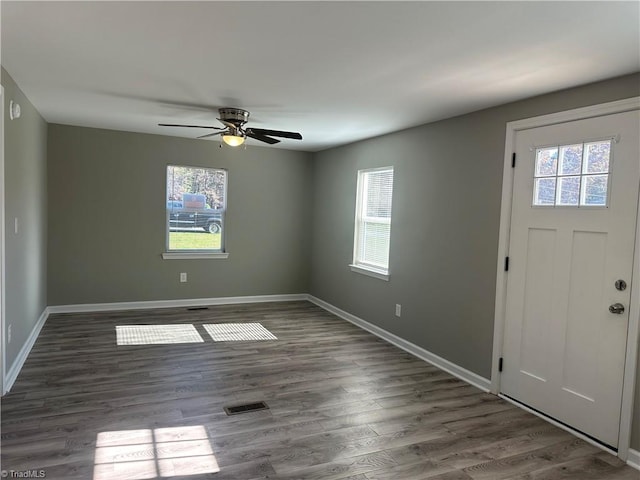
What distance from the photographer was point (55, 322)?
5.02 metres

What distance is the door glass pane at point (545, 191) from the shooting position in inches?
122

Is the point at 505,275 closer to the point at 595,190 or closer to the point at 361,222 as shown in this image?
the point at 595,190

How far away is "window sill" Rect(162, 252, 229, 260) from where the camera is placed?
A: 19.5 feet

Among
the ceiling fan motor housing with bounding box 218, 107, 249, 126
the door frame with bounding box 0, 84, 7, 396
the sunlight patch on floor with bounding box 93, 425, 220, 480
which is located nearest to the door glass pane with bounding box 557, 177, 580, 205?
the ceiling fan motor housing with bounding box 218, 107, 249, 126

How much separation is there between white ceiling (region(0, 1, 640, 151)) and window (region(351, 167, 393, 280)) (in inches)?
53.1

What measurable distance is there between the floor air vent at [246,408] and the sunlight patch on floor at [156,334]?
1.60 metres

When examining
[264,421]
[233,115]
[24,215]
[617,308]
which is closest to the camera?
[617,308]

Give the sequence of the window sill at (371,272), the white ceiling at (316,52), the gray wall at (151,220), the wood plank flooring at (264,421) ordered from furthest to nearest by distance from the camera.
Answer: the gray wall at (151,220) → the window sill at (371,272) → the wood plank flooring at (264,421) → the white ceiling at (316,52)

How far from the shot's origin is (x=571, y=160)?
296 centimetres

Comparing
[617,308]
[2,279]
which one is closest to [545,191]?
[617,308]

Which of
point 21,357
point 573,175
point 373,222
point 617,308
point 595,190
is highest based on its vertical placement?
point 573,175

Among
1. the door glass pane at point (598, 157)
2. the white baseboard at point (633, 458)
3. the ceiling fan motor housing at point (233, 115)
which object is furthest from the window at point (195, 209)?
the white baseboard at point (633, 458)

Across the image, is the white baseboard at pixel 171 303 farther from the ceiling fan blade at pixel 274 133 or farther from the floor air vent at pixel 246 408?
the floor air vent at pixel 246 408

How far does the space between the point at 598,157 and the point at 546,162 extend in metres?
0.37
